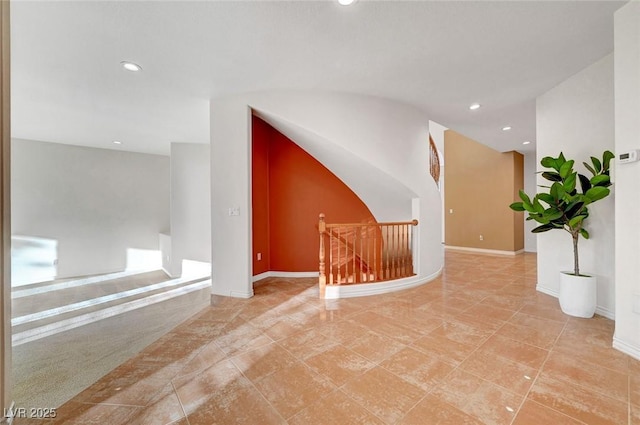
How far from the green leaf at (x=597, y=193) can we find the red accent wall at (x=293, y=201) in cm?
318

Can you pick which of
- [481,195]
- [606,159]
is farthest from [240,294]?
[481,195]

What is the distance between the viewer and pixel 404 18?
2.22 metres

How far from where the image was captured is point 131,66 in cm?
293

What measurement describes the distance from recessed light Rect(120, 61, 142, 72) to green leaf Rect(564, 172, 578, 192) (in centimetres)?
496

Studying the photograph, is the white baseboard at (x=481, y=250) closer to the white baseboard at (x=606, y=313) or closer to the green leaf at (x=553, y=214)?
the white baseboard at (x=606, y=313)

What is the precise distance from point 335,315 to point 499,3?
11.0 ft

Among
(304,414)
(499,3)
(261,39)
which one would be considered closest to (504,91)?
(499,3)

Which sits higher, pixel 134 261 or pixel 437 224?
pixel 437 224

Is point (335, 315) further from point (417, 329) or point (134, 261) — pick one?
point (134, 261)

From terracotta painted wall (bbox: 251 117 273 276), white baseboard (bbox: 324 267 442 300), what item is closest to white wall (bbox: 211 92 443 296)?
white baseboard (bbox: 324 267 442 300)

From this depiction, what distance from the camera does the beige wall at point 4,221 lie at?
1.33 metres

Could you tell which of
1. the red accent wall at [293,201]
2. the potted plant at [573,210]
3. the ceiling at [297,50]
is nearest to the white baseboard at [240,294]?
the red accent wall at [293,201]

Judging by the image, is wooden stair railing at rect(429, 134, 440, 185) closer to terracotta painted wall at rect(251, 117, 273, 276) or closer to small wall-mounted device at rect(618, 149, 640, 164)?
small wall-mounted device at rect(618, 149, 640, 164)

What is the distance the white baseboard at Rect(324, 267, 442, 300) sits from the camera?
359 cm
